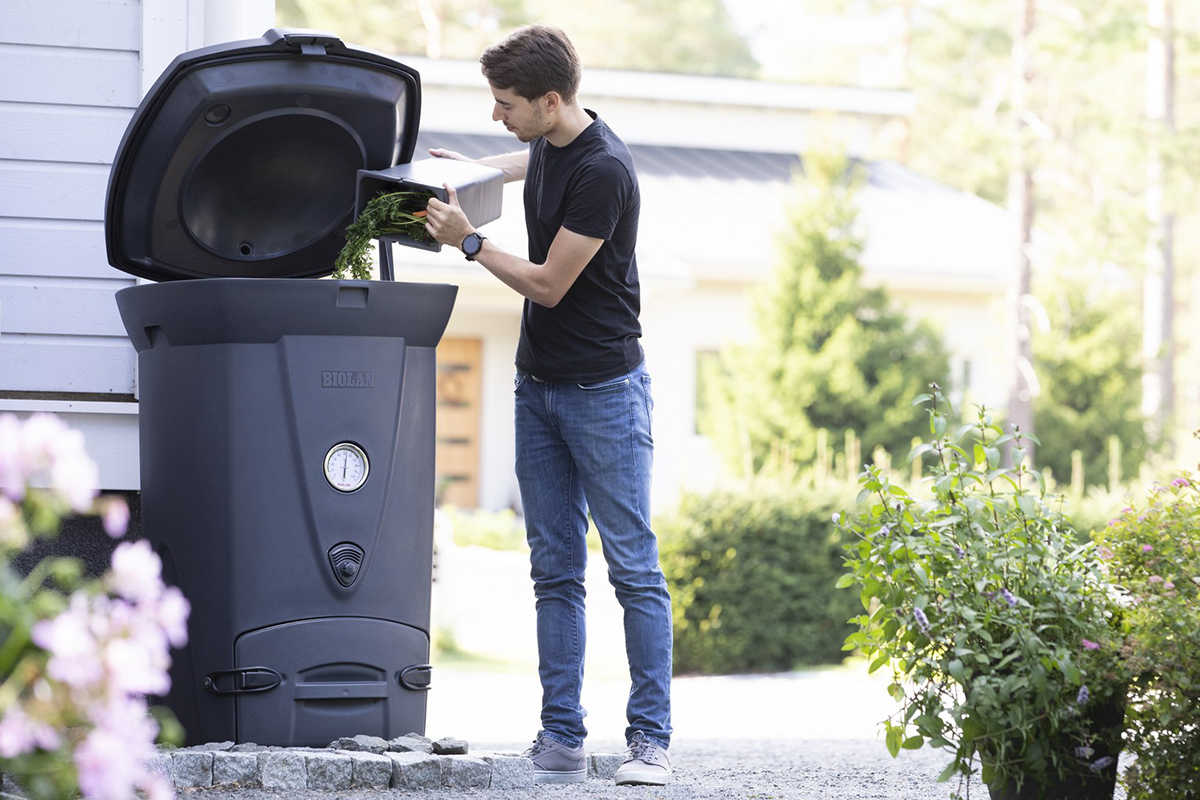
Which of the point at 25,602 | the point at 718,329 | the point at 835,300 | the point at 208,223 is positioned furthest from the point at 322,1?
the point at 25,602

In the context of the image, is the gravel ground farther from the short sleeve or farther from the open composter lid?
the open composter lid

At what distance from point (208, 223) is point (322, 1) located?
75.2ft

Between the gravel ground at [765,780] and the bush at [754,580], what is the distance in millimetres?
→ 3293

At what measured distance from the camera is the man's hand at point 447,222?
3.36 meters

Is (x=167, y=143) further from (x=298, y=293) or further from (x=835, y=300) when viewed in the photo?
(x=835, y=300)

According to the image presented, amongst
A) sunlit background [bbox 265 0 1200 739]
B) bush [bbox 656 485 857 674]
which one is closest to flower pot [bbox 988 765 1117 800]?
sunlit background [bbox 265 0 1200 739]

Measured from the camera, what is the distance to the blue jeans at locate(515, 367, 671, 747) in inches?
141

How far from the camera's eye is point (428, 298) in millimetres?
3549

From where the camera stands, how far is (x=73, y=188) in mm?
4316

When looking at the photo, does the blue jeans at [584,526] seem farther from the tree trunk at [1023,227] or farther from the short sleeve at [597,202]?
the tree trunk at [1023,227]

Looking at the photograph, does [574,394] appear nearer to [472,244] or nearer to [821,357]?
[472,244]

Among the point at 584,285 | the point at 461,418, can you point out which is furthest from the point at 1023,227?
the point at 584,285

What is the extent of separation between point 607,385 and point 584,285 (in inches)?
9.4

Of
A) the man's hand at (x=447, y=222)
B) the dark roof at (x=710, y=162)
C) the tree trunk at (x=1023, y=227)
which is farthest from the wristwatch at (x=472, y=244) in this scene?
the dark roof at (x=710, y=162)
